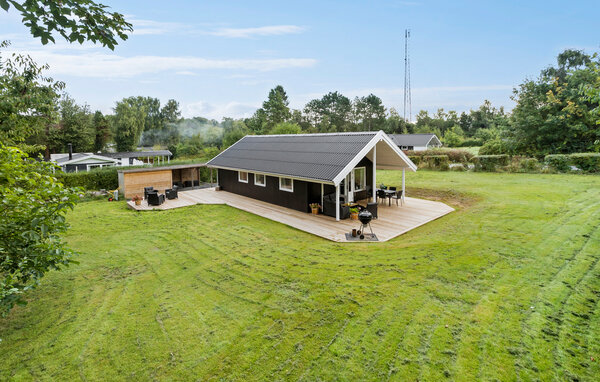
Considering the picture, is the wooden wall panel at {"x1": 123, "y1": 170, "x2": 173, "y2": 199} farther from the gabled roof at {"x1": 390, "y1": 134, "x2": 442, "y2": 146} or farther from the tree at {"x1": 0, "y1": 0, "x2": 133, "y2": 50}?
the gabled roof at {"x1": 390, "y1": 134, "x2": 442, "y2": 146}

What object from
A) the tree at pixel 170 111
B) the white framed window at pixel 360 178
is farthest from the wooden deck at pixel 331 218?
the tree at pixel 170 111

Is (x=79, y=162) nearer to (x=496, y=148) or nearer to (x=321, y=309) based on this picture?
(x=321, y=309)

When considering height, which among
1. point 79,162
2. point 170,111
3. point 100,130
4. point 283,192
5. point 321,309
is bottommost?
point 321,309

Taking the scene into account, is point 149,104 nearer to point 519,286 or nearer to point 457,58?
point 457,58

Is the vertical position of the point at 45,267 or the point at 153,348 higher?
the point at 45,267

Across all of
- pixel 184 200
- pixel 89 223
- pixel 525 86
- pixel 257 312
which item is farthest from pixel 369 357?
pixel 525 86

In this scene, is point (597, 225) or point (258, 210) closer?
point (597, 225)

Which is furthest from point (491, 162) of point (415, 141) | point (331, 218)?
point (415, 141)
